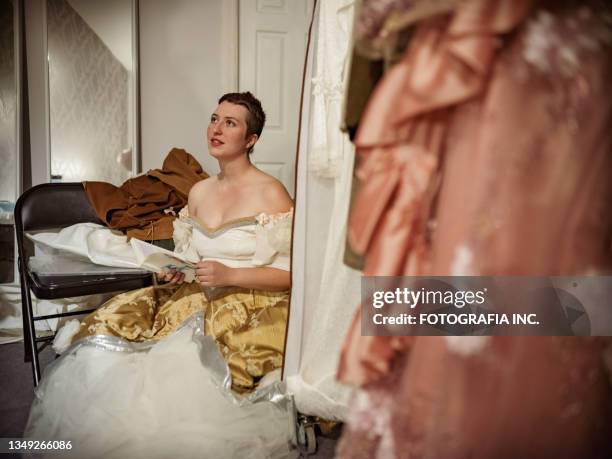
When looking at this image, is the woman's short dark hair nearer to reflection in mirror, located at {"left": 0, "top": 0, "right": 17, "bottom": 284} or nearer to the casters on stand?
the casters on stand

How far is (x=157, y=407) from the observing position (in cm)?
141

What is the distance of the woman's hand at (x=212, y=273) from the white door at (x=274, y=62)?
1.28 meters

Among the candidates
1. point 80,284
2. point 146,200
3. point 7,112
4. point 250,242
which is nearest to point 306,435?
point 250,242

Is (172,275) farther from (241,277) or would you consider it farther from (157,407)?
(157,407)

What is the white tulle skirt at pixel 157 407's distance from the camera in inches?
52.4

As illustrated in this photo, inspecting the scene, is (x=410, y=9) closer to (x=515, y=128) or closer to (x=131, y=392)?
(x=515, y=128)

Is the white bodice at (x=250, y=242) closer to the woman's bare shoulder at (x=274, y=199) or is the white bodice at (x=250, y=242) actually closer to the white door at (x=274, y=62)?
the woman's bare shoulder at (x=274, y=199)

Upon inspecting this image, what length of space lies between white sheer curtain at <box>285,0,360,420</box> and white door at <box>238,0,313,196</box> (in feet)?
4.58

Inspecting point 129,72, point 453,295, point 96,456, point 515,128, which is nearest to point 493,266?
point 453,295

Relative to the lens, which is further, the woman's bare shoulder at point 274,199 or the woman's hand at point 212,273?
the woman's bare shoulder at point 274,199

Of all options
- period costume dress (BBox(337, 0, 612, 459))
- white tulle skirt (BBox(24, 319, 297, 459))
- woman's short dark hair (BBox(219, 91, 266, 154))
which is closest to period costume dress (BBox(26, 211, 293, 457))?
white tulle skirt (BBox(24, 319, 297, 459))

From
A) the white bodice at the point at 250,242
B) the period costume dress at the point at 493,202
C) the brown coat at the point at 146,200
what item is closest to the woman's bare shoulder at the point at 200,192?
the white bodice at the point at 250,242

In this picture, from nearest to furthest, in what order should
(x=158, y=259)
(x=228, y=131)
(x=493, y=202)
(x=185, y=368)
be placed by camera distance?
(x=493, y=202), (x=185, y=368), (x=158, y=259), (x=228, y=131)

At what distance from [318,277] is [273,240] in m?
0.30
